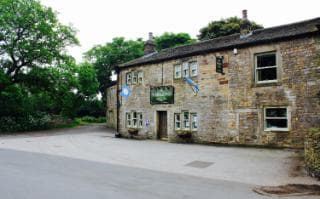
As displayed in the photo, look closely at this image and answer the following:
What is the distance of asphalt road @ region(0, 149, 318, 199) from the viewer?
6000 millimetres

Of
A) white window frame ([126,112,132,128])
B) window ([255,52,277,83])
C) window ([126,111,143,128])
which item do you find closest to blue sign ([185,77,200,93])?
window ([255,52,277,83])

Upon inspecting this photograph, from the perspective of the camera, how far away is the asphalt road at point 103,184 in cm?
600

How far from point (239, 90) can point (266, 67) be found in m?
2.00

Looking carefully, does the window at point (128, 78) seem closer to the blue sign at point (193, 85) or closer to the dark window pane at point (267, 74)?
the blue sign at point (193, 85)

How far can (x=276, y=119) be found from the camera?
14359mm

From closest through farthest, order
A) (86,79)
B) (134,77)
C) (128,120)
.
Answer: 1. (134,77)
2. (128,120)
3. (86,79)

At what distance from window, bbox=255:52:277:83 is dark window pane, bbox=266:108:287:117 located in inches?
64.9

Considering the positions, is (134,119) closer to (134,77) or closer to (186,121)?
(134,77)

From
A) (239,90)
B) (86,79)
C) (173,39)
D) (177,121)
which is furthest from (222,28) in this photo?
(239,90)

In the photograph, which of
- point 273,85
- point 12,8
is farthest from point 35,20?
point 273,85

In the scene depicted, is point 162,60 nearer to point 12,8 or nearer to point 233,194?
point 233,194

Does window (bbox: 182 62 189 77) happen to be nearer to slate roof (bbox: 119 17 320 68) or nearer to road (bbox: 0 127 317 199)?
slate roof (bbox: 119 17 320 68)

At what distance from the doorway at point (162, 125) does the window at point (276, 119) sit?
24.4 ft

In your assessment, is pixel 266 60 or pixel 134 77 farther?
pixel 134 77
